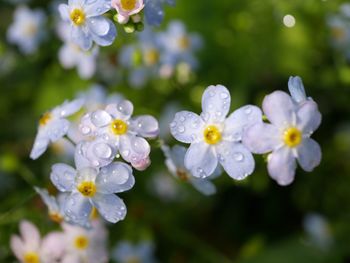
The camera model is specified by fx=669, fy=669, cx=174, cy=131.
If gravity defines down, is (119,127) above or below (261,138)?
below

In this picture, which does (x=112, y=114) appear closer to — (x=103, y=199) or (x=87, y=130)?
(x=87, y=130)

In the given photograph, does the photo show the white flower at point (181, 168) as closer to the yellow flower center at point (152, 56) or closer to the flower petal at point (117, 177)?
the flower petal at point (117, 177)

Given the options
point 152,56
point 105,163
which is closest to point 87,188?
point 105,163

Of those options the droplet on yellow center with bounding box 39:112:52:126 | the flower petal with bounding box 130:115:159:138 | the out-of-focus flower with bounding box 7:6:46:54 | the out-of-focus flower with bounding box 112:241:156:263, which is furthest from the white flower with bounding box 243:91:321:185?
the out-of-focus flower with bounding box 7:6:46:54

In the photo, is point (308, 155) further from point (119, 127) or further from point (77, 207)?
point (77, 207)

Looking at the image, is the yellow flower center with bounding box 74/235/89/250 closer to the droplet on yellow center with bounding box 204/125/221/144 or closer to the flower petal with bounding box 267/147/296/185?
the droplet on yellow center with bounding box 204/125/221/144

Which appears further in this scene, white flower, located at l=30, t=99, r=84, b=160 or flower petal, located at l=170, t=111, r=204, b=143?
white flower, located at l=30, t=99, r=84, b=160

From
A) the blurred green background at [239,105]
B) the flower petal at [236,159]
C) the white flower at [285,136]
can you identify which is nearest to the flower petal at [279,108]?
the white flower at [285,136]
